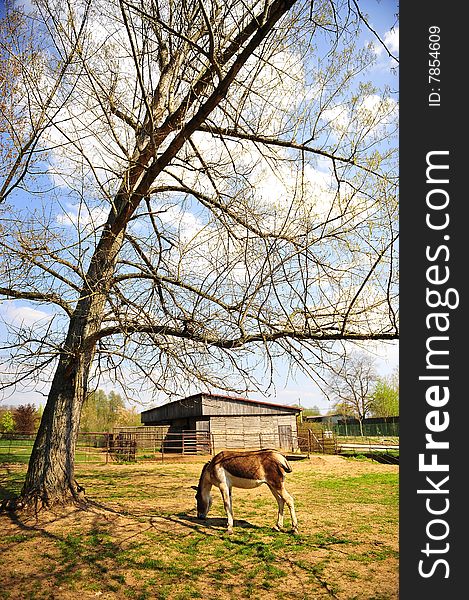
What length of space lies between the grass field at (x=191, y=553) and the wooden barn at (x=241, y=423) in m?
16.8

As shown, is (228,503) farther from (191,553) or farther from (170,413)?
(170,413)

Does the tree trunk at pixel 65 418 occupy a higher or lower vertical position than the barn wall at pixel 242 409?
higher

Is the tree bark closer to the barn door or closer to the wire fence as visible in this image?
the wire fence

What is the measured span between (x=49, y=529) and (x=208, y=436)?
1935cm

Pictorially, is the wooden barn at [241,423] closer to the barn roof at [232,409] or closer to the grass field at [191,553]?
the barn roof at [232,409]

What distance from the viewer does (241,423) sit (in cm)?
2794

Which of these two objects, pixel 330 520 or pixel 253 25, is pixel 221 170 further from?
pixel 330 520

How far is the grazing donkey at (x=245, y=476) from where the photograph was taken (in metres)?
7.23

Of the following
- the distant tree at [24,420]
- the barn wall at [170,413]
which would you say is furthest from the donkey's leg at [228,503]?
the distant tree at [24,420]

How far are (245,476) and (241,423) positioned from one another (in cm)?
2105

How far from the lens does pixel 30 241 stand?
5.67m

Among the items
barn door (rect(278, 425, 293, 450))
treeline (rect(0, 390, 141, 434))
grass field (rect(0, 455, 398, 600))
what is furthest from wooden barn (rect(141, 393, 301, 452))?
grass field (rect(0, 455, 398, 600))

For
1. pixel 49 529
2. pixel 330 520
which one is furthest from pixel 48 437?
pixel 330 520

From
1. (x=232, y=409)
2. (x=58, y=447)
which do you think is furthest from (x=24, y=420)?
(x=58, y=447)
